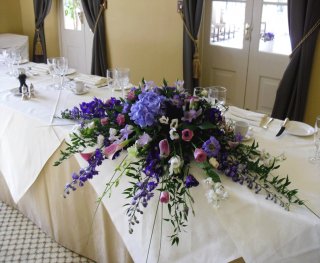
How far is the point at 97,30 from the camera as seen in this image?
414 cm

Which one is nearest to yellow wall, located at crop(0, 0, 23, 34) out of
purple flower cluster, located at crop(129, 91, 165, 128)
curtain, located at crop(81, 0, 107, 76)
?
curtain, located at crop(81, 0, 107, 76)

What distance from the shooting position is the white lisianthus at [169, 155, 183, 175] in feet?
3.57

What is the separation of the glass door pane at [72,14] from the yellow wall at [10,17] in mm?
629

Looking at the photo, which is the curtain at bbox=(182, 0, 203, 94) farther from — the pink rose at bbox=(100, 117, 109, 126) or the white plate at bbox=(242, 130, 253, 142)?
the pink rose at bbox=(100, 117, 109, 126)

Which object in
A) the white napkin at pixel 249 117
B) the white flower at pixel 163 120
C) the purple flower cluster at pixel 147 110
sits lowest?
the white napkin at pixel 249 117

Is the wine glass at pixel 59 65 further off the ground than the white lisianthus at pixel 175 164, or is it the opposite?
the wine glass at pixel 59 65

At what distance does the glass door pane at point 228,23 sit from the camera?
3273 millimetres

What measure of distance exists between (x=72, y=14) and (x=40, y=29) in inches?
17.8

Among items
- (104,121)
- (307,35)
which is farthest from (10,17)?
(104,121)

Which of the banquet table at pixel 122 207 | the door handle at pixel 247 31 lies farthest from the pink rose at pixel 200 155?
the door handle at pixel 247 31

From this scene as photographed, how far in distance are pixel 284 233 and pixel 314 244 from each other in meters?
0.08

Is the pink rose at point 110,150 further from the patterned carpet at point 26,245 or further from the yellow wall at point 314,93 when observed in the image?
the yellow wall at point 314,93

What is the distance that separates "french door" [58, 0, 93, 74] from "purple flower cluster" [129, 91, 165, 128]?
3.51 meters

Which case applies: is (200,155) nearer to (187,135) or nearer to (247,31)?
(187,135)
